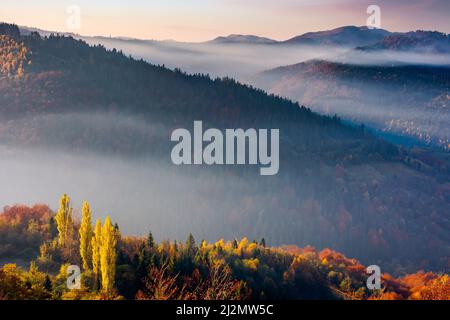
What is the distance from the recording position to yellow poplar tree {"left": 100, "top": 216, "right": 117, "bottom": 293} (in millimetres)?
68938

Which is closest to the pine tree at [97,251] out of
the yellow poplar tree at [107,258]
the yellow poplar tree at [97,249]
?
the yellow poplar tree at [97,249]

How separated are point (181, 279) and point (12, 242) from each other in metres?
25.5

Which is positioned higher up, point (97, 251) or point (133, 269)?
point (97, 251)

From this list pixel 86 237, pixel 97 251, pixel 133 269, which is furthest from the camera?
pixel 133 269

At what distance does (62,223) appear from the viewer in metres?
84.9

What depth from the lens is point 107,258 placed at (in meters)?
70.1
